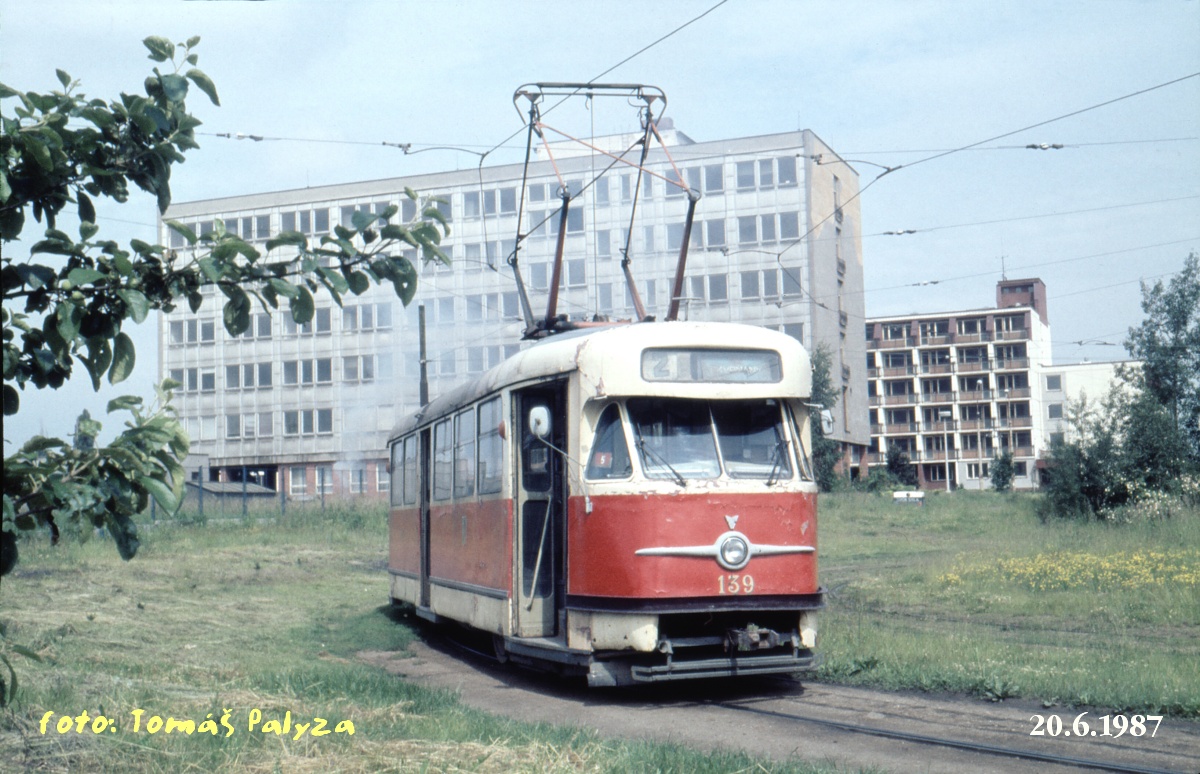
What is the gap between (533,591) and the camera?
1115 centimetres

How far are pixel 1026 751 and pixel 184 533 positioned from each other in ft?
103

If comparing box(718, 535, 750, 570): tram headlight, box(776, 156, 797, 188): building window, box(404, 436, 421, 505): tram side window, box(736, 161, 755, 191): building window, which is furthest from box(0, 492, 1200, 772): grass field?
box(736, 161, 755, 191): building window

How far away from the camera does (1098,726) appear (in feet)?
26.8

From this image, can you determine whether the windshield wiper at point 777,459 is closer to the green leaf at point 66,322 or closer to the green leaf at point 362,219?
the green leaf at point 362,219

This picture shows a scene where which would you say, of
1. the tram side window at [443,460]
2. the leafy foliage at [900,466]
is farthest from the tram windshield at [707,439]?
the leafy foliage at [900,466]

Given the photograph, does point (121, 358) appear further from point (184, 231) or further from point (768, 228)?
point (768, 228)

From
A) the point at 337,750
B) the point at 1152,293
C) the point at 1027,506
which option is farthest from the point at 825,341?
the point at 337,750

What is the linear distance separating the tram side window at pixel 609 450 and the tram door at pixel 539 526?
0.81 metres

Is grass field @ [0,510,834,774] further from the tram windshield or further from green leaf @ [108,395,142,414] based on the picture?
the tram windshield

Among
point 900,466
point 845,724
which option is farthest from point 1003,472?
point 845,724

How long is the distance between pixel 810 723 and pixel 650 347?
11.0ft

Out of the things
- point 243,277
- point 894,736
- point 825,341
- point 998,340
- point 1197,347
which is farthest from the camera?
point 998,340

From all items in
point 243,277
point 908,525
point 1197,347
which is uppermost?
point 1197,347

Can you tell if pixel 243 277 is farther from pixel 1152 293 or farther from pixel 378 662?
pixel 1152 293
